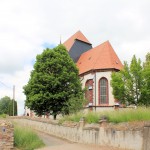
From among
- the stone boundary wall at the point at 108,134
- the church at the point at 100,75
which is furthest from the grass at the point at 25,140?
the church at the point at 100,75

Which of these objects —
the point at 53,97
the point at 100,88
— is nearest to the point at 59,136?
the point at 53,97

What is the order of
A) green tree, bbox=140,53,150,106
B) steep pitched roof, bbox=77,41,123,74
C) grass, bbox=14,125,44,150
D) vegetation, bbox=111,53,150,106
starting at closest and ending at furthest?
grass, bbox=14,125,44,150 → green tree, bbox=140,53,150,106 → vegetation, bbox=111,53,150,106 → steep pitched roof, bbox=77,41,123,74

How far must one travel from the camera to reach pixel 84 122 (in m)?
18.7

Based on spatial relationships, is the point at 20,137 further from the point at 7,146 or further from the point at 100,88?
the point at 100,88

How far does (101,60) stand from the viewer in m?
43.3

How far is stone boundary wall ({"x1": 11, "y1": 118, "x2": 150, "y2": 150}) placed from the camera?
41.2ft

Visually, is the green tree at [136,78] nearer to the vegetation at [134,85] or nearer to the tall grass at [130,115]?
the vegetation at [134,85]

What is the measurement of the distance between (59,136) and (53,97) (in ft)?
30.5

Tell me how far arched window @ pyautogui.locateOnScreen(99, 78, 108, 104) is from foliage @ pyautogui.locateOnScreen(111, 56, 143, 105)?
10709mm

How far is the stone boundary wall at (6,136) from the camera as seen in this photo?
47.6 ft

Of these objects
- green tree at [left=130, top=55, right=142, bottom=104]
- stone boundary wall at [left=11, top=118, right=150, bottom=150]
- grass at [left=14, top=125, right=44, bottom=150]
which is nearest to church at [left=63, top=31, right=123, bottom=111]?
green tree at [left=130, top=55, right=142, bottom=104]

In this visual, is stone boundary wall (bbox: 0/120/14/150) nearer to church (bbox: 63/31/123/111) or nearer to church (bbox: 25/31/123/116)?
church (bbox: 25/31/123/116)

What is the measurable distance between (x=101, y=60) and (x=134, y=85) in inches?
575

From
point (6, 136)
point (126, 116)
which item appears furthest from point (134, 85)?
point (6, 136)
